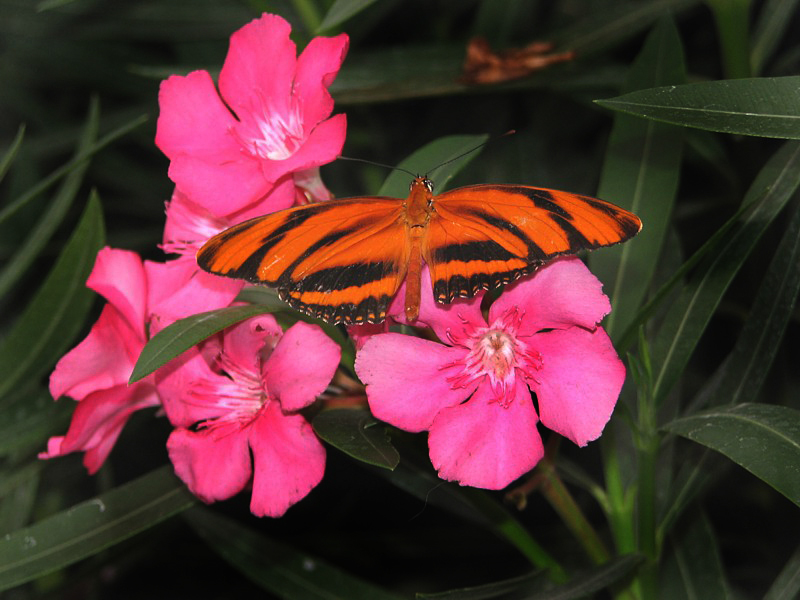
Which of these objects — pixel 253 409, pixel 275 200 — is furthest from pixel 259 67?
pixel 253 409

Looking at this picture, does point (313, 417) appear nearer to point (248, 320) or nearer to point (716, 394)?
point (248, 320)

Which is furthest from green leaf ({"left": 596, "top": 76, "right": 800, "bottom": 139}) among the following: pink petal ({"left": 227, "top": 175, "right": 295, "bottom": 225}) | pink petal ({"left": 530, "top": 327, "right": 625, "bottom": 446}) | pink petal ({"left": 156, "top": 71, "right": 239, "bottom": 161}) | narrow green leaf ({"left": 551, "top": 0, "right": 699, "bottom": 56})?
narrow green leaf ({"left": 551, "top": 0, "right": 699, "bottom": 56})

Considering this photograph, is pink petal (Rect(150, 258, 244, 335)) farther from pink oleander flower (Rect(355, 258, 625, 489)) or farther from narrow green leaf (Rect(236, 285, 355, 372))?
pink oleander flower (Rect(355, 258, 625, 489))

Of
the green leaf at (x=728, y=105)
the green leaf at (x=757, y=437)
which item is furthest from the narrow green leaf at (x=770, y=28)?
the green leaf at (x=757, y=437)

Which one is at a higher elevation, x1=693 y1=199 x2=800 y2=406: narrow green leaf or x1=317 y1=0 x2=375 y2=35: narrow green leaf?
x1=317 y1=0 x2=375 y2=35: narrow green leaf

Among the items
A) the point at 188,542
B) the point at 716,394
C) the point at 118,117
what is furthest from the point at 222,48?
the point at 716,394
